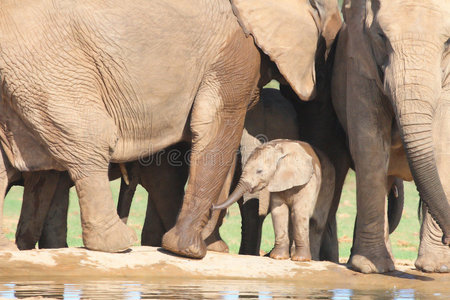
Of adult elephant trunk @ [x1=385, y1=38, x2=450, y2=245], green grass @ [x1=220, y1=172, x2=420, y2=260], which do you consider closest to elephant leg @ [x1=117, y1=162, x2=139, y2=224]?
green grass @ [x1=220, y1=172, x2=420, y2=260]

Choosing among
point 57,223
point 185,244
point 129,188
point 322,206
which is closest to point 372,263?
point 322,206

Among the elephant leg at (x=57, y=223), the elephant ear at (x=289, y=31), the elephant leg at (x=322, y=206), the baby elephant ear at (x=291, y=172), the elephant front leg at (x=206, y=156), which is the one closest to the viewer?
the baby elephant ear at (x=291, y=172)

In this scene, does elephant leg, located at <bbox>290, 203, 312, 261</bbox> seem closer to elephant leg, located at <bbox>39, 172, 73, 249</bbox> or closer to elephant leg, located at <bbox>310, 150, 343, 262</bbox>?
elephant leg, located at <bbox>310, 150, 343, 262</bbox>

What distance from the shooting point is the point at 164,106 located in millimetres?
10133

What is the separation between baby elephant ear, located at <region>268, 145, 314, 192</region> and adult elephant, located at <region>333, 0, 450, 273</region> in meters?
0.38

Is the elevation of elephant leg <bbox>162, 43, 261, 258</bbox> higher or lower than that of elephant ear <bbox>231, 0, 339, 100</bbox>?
lower

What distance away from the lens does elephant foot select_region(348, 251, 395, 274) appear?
9.61m

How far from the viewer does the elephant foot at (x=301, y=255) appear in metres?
9.84

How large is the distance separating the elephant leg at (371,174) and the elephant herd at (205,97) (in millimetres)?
10

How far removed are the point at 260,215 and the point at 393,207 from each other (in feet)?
4.64

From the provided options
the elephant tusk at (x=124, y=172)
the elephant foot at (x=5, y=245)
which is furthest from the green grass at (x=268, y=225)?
the elephant foot at (x=5, y=245)

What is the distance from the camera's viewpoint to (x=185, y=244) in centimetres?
986

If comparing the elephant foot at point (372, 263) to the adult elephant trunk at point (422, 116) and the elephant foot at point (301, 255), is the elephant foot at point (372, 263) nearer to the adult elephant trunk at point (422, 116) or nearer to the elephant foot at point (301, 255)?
the elephant foot at point (301, 255)

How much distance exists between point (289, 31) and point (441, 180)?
6.60 ft
